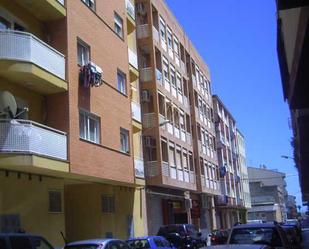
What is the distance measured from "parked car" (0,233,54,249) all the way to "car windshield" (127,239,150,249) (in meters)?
7.91

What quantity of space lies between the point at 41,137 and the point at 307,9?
1269 centimetres

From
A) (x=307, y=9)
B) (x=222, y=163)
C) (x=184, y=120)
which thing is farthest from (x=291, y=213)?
(x=307, y=9)

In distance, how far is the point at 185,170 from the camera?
1597 inches

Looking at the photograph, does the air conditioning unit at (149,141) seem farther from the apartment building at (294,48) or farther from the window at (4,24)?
the apartment building at (294,48)

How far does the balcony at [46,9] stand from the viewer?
64.7 feet

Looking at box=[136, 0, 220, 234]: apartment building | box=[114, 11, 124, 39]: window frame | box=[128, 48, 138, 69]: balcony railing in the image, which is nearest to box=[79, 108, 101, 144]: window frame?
box=[114, 11, 124, 39]: window frame

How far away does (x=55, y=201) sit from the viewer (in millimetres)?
21203

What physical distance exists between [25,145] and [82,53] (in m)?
6.97

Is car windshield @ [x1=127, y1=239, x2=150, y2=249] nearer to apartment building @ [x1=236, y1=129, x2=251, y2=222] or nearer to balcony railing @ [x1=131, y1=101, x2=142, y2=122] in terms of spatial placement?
balcony railing @ [x1=131, y1=101, x2=142, y2=122]

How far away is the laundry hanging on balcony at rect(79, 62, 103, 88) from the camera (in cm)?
2189

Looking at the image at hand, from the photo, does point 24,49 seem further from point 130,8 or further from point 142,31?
point 142,31

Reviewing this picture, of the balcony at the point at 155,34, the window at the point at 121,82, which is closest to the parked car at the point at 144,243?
the window at the point at 121,82

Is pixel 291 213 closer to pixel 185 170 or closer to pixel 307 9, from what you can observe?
pixel 185 170

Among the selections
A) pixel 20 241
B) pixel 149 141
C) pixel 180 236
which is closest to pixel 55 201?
pixel 180 236
